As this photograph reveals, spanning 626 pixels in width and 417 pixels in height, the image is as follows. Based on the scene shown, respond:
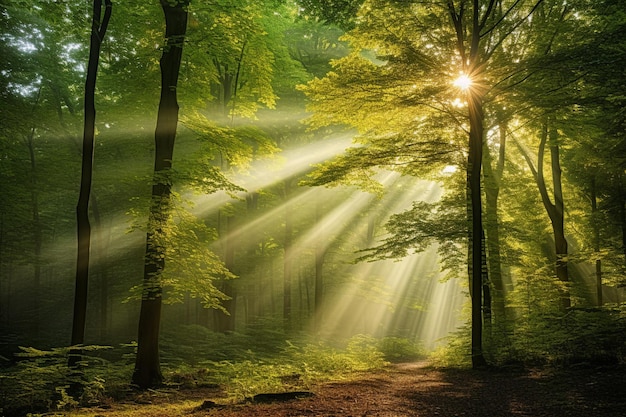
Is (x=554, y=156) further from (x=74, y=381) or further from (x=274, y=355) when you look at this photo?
(x=74, y=381)

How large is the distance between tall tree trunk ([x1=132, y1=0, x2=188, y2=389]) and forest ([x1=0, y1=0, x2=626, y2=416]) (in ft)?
0.17

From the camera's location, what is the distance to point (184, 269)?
9.35 metres

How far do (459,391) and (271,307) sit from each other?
30611 millimetres

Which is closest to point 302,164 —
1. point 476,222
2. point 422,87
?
point 422,87

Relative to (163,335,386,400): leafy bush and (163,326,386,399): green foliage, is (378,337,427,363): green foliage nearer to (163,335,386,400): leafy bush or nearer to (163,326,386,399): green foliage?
(163,326,386,399): green foliage

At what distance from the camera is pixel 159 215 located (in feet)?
29.5

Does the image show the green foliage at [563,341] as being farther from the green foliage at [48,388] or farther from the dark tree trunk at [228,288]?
the dark tree trunk at [228,288]

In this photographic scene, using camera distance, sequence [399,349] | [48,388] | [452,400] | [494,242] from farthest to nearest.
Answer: [399,349] → [494,242] → [48,388] → [452,400]

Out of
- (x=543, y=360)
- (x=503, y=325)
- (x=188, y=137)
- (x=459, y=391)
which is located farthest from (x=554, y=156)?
(x=188, y=137)

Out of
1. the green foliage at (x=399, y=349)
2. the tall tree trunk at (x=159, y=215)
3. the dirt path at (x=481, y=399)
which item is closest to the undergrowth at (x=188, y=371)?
the tall tree trunk at (x=159, y=215)

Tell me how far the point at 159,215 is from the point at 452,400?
693cm

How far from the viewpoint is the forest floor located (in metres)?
5.25

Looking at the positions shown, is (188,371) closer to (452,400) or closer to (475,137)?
(452,400)

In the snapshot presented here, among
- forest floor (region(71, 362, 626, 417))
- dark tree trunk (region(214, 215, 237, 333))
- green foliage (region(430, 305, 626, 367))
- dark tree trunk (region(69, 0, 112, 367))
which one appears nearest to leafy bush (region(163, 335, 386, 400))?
forest floor (region(71, 362, 626, 417))
